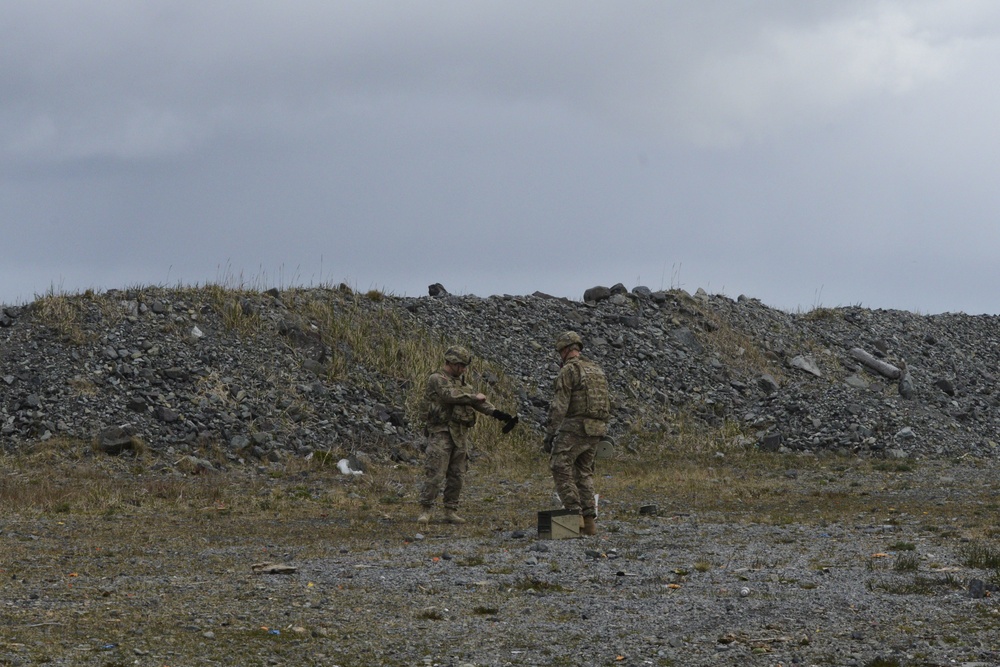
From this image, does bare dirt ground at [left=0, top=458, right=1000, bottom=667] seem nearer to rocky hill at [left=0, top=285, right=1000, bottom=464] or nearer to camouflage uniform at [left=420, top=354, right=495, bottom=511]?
camouflage uniform at [left=420, top=354, right=495, bottom=511]

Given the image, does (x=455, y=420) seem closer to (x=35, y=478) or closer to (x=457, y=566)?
(x=457, y=566)

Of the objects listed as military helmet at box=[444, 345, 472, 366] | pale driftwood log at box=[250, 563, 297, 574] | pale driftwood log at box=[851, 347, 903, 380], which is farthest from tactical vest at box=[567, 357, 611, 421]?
pale driftwood log at box=[851, 347, 903, 380]

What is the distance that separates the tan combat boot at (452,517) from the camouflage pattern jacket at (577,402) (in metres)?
1.87

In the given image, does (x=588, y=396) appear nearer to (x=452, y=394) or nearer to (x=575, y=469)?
(x=575, y=469)

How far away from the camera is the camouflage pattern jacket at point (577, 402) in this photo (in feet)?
43.3

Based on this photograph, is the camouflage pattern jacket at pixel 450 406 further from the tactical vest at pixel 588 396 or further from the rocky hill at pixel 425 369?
the rocky hill at pixel 425 369

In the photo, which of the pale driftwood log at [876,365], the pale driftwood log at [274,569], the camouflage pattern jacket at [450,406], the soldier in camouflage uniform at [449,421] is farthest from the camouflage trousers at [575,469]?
the pale driftwood log at [876,365]

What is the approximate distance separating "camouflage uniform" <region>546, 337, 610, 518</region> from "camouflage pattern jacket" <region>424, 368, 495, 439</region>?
3.48 feet

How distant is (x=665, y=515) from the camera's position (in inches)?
612

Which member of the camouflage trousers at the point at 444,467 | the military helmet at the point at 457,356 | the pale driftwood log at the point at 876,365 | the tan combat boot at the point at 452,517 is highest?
the pale driftwood log at the point at 876,365

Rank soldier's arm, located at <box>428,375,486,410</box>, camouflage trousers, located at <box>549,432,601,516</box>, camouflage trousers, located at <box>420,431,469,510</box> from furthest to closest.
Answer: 1. camouflage trousers, located at <box>420,431,469,510</box>
2. soldier's arm, located at <box>428,375,486,410</box>
3. camouflage trousers, located at <box>549,432,601,516</box>

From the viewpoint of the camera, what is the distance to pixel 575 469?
44.0 ft

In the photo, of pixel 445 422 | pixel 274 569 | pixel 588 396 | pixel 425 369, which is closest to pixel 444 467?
pixel 445 422

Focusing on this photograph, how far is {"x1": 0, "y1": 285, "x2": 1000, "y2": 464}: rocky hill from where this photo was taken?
869 inches
